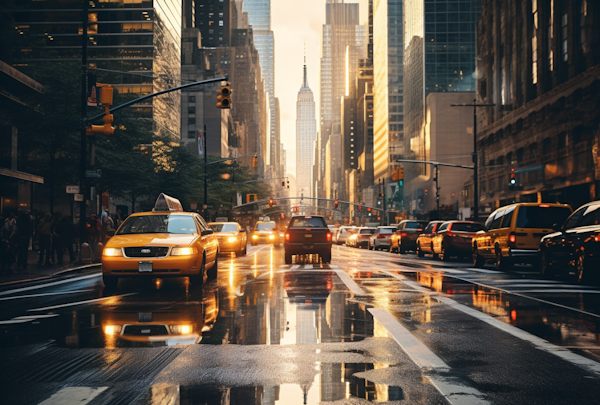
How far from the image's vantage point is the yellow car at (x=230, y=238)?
2827cm

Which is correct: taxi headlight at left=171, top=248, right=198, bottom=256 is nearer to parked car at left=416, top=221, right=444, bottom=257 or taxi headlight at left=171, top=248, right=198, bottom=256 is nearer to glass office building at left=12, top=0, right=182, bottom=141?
parked car at left=416, top=221, right=444, bottom=257

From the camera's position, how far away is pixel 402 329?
823 cm

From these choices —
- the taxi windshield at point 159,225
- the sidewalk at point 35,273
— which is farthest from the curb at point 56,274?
the taxi windshield at point 159,225

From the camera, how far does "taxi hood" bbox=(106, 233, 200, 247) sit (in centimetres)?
1324

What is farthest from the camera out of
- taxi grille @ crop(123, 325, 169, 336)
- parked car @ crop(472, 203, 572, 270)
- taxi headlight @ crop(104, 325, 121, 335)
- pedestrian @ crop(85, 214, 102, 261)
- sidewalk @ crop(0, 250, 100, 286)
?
pedestrian @ crop(85, 214, 102, 261)

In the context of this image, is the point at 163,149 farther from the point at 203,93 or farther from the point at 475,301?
the point at 203,93

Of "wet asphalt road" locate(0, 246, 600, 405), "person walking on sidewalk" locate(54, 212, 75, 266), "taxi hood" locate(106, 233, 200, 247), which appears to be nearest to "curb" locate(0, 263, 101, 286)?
"person walking on sidewalk" locate(54, 212, 75, 266)

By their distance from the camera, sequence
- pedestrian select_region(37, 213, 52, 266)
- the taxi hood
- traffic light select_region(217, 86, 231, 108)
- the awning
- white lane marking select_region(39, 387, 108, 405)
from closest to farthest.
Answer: white lane marking select_region(39, 387, 108, 405), the taxi hood, pedestrian select_region(37, 213, 52, 266), traffic light select_region(217, 86, 231, 108), the awning

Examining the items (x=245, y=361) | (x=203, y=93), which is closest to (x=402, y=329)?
(x=245, y=361)

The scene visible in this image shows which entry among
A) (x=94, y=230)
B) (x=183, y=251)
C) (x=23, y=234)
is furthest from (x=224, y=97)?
(x=183, y=251)

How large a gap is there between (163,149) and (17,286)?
54.6 m

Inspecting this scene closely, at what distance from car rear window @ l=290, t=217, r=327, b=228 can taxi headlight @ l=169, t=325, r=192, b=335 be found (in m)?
15.3

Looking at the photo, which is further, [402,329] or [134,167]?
[134,167]

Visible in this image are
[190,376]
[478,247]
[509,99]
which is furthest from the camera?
[509,99]
